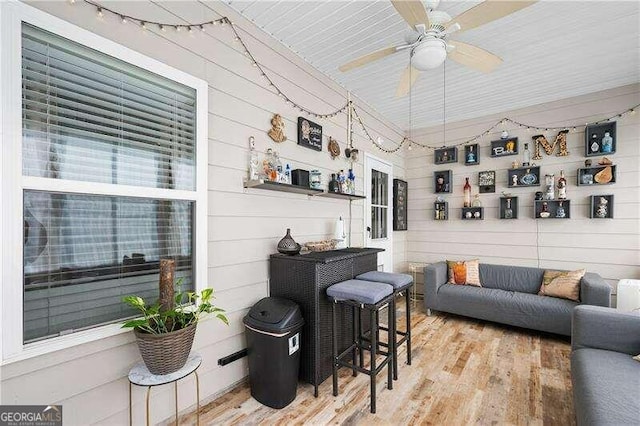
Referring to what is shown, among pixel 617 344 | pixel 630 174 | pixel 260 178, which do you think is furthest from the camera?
pixel 630 174

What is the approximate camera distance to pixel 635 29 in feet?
7.88

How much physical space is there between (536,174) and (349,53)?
3.02 meters

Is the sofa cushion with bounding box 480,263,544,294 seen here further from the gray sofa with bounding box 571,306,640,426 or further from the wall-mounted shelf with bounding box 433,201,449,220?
the gray sofa with bounding box 571,306,640,426

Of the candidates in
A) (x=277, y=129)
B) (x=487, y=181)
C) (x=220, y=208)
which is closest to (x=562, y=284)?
(x=487, y=181)

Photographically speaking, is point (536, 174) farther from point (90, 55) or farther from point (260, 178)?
point (90, 55)

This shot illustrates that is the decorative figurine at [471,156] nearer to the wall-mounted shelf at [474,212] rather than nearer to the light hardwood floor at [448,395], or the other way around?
the wall-mounted shelf at [474,212]

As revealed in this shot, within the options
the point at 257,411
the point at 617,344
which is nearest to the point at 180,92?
the point at 257,411

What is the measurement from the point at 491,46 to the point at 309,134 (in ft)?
6.12

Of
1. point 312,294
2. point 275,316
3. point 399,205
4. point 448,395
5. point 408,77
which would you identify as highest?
point 408,77

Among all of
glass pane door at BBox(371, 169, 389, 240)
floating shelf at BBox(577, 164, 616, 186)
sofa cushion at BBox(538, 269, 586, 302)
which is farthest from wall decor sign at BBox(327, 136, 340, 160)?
floating shelf at BBox(577, 164, 616, 186)

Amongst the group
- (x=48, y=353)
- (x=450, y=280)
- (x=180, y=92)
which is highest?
(x=180, y=92)

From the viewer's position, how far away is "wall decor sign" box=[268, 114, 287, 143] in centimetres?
247

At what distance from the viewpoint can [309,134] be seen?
286cm

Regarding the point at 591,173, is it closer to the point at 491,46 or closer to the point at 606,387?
the point at 491,46
